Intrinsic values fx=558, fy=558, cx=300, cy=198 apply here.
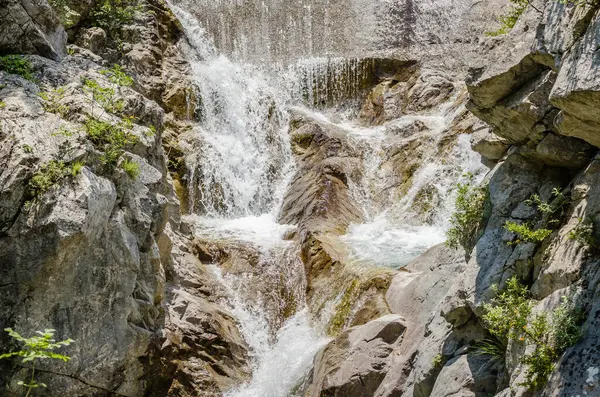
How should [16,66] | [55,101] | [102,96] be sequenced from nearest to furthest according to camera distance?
[55,101], [102,96], [16,66]

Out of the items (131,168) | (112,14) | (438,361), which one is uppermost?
(112,14)

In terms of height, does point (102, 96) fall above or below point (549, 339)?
above

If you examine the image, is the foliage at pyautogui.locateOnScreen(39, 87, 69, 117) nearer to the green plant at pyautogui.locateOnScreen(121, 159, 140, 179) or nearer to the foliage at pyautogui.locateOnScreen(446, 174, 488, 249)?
the green plant at pyautogui.locateOnScreen(121, 159, 140, 179)

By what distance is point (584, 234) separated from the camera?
180 inches

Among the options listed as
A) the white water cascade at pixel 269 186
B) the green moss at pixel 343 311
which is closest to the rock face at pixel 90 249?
the white water cascade at pixel 269 186

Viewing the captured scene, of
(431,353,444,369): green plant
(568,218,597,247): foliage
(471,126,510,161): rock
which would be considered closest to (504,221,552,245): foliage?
(568,218,597,247): foliage

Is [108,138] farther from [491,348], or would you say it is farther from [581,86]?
[581,86]

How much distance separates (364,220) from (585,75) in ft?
34.6

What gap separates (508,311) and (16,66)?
785 cm

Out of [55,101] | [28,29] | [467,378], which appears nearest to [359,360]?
[467,378]

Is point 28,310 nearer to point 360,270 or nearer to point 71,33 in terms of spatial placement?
point 360,270

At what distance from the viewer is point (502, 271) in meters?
5.49

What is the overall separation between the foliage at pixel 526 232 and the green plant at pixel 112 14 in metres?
14.7

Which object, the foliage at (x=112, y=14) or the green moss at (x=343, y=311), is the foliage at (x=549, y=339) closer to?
the green moss at (x=343, y=311)
